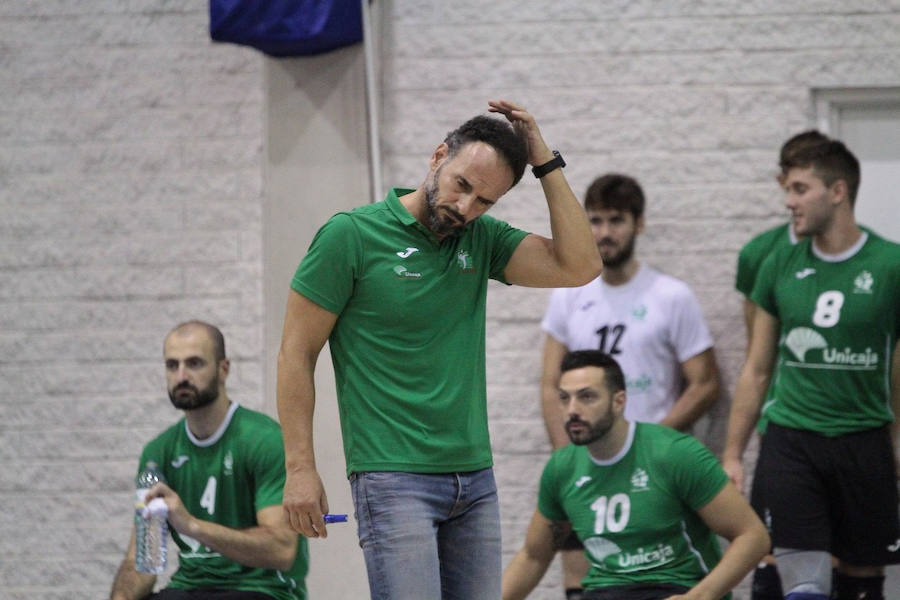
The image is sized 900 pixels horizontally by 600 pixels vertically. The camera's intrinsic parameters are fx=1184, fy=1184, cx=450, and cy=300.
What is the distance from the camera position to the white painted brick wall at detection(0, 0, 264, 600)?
4.91m

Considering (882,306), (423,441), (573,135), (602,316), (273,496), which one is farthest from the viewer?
(573,135)

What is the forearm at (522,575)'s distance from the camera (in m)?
3.80

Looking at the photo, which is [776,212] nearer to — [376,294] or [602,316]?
[602,316]

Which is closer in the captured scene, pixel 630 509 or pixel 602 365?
pixel 630 509

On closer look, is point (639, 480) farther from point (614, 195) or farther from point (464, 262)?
point (464, 262)

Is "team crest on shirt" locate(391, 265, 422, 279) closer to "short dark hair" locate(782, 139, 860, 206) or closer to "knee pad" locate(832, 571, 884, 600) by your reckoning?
"short dark hair" locate(782, 139, 860, 206)

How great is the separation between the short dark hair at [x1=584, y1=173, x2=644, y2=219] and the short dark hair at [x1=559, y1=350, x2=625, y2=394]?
76cm

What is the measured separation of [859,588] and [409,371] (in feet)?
7.69

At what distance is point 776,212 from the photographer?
Result: 4.71 meters

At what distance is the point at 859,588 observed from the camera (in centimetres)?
404

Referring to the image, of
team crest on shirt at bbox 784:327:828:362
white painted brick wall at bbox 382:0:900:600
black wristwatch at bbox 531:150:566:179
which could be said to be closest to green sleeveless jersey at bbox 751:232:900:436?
team crest on shirt at bbox 784:327:828:362

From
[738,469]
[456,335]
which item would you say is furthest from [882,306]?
[456,335]

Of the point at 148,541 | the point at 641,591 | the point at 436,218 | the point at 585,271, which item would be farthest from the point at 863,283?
the point at 148,541

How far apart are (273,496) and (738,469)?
1.70m
